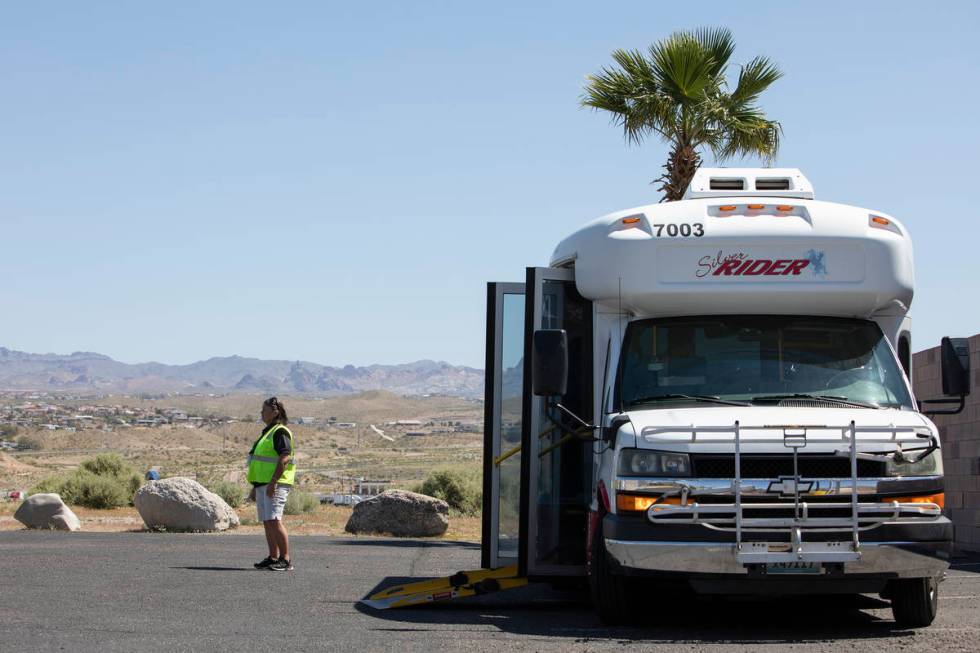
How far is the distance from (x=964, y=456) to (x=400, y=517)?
877 centimetres

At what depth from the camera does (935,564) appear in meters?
9.07

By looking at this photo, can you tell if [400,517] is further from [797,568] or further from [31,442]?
[31,442]

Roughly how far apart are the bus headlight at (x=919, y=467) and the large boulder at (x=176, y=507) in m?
13.7

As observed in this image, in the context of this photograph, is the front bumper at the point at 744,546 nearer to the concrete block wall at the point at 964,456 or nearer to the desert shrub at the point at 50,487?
the concrete block wall at the point at 964,456

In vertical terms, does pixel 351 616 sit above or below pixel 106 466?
below

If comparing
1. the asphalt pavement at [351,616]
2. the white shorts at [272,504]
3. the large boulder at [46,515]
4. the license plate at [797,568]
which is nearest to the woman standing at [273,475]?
the white shorts at [272,504]

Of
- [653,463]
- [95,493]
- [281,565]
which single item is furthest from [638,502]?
[95,493]

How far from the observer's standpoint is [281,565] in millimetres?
14242

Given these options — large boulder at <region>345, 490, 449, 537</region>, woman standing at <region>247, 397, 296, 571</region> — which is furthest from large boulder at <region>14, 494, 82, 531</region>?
woman standing at <region>247, 397, 296, 571</region>

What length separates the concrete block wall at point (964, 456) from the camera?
1648 centimetres

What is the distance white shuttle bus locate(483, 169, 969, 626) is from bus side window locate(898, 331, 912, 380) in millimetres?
18

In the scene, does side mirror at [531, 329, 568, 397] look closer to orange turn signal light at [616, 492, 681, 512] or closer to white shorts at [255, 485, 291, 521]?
orange turn signal light at [616, 492, 681, 512]

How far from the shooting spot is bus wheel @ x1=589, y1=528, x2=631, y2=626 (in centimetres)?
955

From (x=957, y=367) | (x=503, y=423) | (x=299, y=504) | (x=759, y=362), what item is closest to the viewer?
(x=759, y=362)
